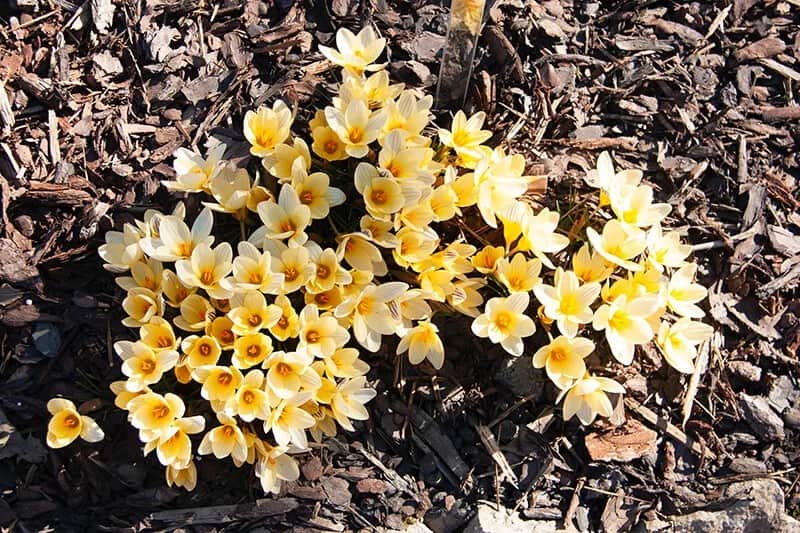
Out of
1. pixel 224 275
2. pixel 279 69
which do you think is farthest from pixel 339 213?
pixel 279 69

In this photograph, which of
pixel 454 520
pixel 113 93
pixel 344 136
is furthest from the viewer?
pixel 113 93

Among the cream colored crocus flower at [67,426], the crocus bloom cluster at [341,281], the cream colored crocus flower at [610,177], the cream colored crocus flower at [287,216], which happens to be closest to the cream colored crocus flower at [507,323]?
the crocus bloom cluster at [341,281]

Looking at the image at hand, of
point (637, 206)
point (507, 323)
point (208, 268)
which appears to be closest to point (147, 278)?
point (208, 268)

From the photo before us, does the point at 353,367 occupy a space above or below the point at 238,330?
below

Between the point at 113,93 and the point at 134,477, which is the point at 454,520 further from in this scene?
the point at 113,93

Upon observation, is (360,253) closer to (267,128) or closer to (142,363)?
(267,128)

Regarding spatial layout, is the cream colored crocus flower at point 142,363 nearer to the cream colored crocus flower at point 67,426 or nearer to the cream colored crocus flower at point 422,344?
the cream colored crocus flower at point 67,426
